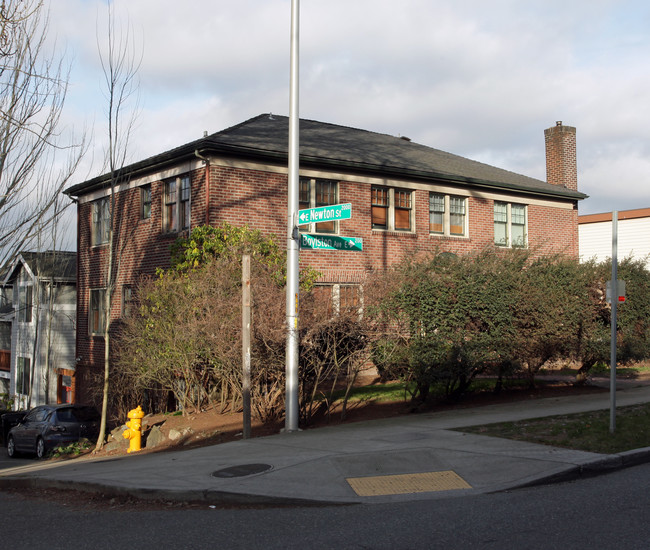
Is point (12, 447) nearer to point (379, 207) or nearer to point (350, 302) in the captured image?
point (350, 302)

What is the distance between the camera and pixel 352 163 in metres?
20.1

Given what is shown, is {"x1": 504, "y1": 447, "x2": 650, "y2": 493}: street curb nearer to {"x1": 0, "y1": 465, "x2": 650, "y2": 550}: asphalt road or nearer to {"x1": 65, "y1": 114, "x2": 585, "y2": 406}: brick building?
{"x1": 0, "y1": 465, "x2": 650, "y2": 550}: asphalt road

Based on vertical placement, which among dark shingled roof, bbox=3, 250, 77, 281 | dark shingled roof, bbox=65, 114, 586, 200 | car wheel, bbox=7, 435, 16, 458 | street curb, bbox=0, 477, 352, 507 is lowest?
car wheel, bbox=7, 435, 16, 458

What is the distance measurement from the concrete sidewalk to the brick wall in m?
6.66

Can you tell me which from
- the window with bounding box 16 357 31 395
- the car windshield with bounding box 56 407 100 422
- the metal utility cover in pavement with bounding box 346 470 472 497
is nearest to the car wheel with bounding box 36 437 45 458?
the car windshield with bounding box 56 407 100 422

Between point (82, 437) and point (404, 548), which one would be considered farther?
point (82, 437)

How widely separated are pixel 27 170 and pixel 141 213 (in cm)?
1167

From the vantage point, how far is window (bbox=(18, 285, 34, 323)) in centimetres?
3472

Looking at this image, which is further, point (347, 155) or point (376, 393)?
point (347, 155)

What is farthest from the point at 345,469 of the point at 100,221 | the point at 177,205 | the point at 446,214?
the point at 100,221

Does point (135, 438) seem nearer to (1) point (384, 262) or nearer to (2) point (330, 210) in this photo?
(2) point (330, 210)

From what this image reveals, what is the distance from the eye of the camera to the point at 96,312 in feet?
81.3

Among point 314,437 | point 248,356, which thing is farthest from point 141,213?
point 314,437

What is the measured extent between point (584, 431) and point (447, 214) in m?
13.5
